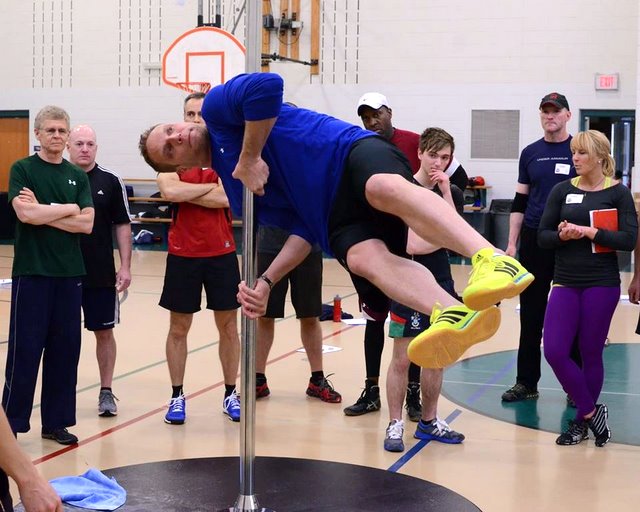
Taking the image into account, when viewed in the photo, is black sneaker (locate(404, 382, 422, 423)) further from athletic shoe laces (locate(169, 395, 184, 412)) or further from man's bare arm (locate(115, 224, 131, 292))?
man's bare arm (locate(115, 224, 131, 292))

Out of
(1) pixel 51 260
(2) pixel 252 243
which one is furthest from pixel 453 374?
(2) pixel 252 243

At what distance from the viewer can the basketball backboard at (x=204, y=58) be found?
9344mm

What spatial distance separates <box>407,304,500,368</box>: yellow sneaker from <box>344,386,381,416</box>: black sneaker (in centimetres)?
253

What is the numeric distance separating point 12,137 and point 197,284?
13069 millimetres

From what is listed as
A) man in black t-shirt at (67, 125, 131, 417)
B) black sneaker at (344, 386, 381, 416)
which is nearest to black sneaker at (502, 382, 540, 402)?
black sneaker at (344, 386, 381, 416)

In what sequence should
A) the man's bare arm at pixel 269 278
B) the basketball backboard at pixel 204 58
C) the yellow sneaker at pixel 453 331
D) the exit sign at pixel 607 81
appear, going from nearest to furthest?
1. the yellow sneaker at pixel 453 331
2. the man's bare arm at pixel 269 278
3. the basketball backboard at pixel 204 58
4. the exit sign at pixel 607 81

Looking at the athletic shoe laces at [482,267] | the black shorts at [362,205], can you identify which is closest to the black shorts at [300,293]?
the black shorts at [362,205]

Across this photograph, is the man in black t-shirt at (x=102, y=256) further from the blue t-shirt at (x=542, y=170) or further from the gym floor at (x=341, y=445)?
the blue t-shirt at (x=542, y=170)

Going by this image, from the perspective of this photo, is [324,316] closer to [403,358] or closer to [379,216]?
[403,358]

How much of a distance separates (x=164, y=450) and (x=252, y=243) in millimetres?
1777

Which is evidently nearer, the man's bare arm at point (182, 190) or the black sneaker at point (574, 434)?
the black sneaker at point (574, 434)

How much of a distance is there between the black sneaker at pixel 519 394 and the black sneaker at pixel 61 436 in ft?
8.40

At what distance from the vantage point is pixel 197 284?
18.0 ft

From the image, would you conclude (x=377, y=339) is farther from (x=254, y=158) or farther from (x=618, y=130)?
(x=618, y=130)
